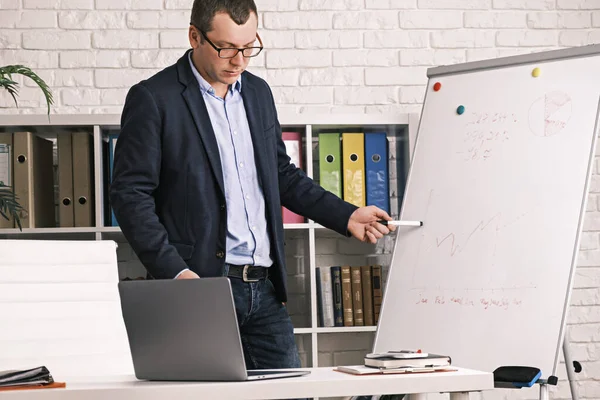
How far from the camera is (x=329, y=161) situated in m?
3.21

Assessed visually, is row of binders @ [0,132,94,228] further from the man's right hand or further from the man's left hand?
the man's right hand

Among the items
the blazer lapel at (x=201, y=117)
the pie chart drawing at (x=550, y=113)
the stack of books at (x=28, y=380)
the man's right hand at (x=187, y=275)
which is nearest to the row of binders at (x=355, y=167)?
the pie chart drawing at (x=550, y=113)

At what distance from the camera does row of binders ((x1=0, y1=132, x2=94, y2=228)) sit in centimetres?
305

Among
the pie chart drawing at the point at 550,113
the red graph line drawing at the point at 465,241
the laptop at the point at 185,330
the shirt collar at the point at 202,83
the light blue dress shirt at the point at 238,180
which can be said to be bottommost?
the laptop at the point at 185,330

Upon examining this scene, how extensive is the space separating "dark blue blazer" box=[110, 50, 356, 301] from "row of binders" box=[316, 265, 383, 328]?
104 cm

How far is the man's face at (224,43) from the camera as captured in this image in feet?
6.95

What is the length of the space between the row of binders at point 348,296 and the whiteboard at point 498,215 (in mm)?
495

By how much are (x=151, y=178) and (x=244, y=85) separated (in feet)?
1.20

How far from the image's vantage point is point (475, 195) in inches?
104

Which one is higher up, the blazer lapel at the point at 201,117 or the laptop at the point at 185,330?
the blazer lapel at the point at 201,117

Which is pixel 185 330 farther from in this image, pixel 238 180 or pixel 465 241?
pixel 465 241

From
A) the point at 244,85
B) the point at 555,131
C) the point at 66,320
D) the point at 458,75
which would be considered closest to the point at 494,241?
the point at 555,131

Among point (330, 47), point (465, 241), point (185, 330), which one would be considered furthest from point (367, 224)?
point (330, 47)

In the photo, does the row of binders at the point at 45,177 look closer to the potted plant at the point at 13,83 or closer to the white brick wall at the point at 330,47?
the potted plant at the point at 13,83
